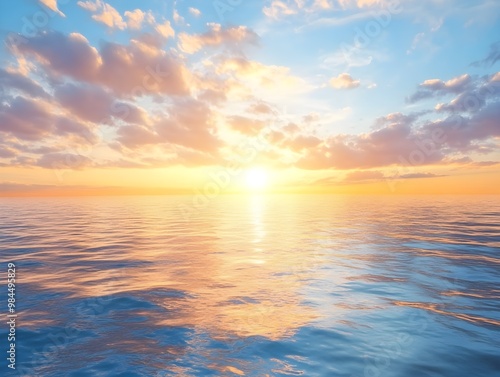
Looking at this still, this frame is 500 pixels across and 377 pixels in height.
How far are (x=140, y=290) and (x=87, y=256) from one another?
8.04 meters

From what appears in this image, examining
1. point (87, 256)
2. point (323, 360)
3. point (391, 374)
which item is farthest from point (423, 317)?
point (87, 256)

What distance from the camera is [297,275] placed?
1407 centimetres

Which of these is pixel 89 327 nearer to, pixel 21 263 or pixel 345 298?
pixel 345 298

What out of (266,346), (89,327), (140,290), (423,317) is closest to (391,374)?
(266,346)

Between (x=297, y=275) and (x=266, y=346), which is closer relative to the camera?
(x=266, y=346)

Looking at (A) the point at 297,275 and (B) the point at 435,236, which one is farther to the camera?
(B) the point at 435,236

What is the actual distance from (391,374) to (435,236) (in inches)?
908

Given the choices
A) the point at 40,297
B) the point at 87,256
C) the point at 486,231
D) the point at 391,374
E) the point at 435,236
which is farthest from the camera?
the point at 486,231

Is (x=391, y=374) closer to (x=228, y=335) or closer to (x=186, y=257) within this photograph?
(x=228, y=335)

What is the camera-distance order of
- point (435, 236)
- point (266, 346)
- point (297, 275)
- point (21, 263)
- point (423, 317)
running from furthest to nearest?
point (435, 236)
point (21, 263)
point (297, 275)
point (423, 317)
point (266, 346)

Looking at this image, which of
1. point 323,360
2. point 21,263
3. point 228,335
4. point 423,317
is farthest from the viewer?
point 21,263

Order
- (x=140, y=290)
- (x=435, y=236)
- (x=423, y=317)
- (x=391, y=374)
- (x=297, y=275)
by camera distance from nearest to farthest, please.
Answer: (x=391, y=374), (x=423, y=317), (x=140, y=290), (x=297, y=275), (x=435, y=236)

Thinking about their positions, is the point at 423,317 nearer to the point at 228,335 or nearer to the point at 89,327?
the point at 228,335

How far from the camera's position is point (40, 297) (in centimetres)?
1064
